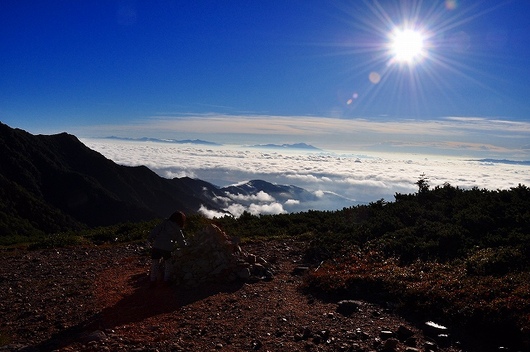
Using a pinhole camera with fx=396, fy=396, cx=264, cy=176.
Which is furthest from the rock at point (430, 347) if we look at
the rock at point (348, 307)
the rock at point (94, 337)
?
the rock at point (94, 337)

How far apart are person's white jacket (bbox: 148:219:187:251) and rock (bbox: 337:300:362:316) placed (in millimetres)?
5043

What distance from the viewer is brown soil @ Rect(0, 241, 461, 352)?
24.9 feet

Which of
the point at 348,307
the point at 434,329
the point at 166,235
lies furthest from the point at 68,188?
the point at 434,329

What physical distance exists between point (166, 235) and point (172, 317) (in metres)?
3.08

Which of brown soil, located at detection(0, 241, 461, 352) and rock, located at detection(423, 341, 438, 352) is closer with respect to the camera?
rock, located at detection(423, 341, 438, 352)

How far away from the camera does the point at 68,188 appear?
408 ft

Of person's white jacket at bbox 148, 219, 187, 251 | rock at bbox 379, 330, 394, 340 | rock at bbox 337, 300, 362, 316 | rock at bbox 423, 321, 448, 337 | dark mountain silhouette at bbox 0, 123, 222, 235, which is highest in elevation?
person's white jacket at bbox 148, 219, 187, 251

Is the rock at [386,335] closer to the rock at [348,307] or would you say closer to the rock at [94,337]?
the rock at [348,307]

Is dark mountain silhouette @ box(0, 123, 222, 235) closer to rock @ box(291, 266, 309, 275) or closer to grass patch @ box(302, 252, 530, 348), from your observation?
rock @ box(291, 266, 309, 275)

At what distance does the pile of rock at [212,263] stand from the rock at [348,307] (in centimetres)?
324

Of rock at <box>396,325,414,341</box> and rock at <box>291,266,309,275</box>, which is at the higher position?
rock at <box>396,325,414,341</box>

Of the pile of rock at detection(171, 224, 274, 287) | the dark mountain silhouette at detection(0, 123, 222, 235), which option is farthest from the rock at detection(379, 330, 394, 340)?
the dark mountain silhouette at detection(0, 123, 222, 235)

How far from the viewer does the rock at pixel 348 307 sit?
30.8 ft

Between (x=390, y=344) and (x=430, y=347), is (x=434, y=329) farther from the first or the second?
(x=390, y=344)
